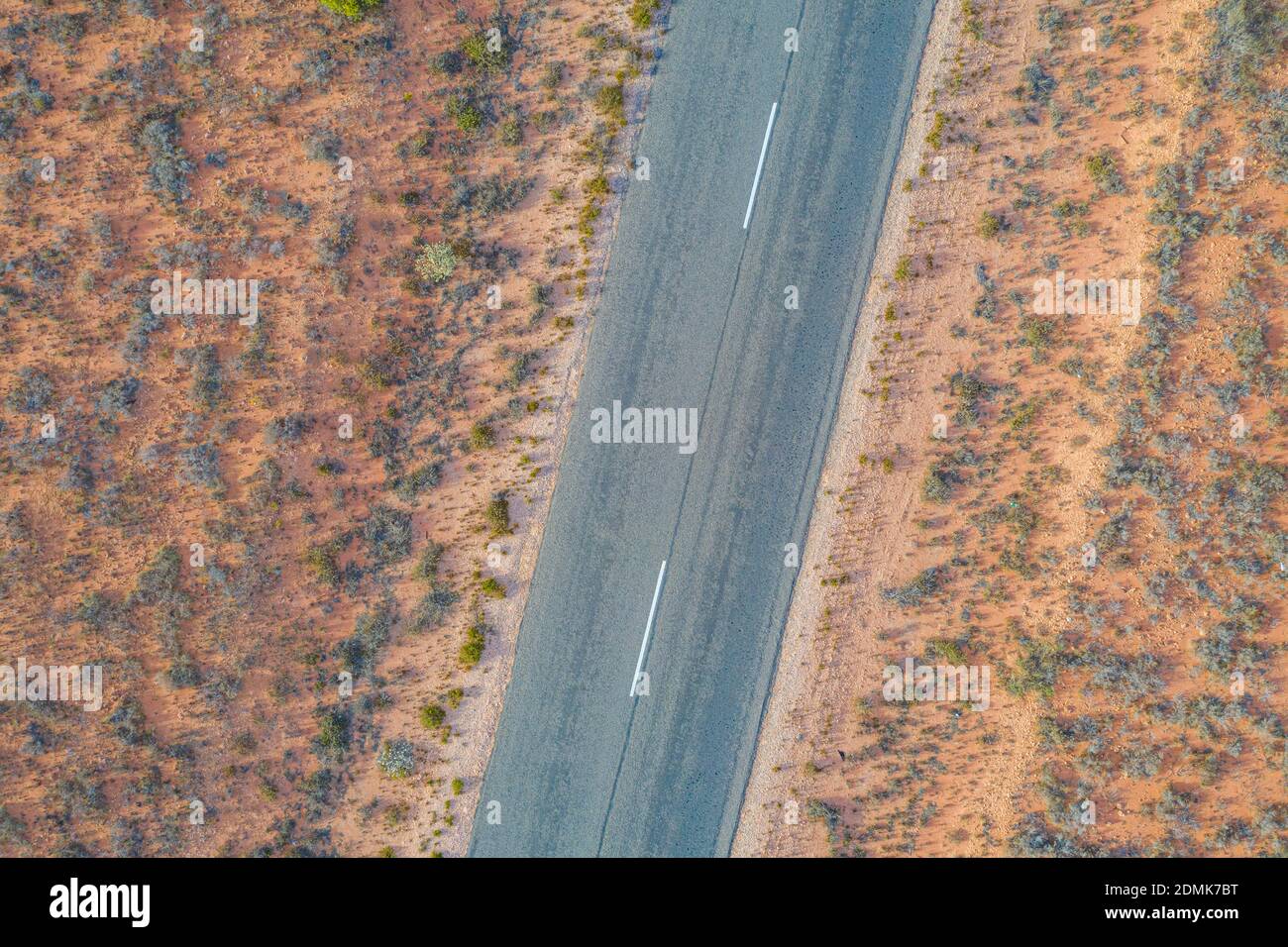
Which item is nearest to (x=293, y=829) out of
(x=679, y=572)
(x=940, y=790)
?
(x=679, y=572)

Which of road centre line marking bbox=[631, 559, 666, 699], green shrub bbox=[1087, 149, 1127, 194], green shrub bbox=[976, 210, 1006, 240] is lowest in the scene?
road centre line marking bbox=[631, 559, 666, 699]

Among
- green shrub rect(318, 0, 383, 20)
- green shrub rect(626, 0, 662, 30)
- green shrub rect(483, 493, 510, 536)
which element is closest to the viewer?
green shrub rect(318, 0, 383, 20)

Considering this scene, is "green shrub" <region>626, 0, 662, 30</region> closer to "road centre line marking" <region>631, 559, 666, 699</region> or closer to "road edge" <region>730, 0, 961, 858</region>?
"road edge" <region>730, 0, 961, 858</region>

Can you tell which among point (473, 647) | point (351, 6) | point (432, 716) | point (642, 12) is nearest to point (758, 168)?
point (642, 12)

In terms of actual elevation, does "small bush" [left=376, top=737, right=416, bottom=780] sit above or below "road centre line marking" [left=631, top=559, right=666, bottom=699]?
below

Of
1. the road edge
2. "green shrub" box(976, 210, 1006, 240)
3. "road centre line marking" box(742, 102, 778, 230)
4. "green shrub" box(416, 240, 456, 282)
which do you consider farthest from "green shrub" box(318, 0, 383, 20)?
"green shrub" box(976, 210, 1006, 240)

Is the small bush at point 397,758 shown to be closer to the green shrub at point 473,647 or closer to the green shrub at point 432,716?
the green shrub at point 432,716

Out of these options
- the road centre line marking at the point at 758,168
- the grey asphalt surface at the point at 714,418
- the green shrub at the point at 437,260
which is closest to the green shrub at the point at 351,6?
the green shrub at the point at 437,260

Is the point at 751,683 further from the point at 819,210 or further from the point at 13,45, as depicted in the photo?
the point at 13,45
